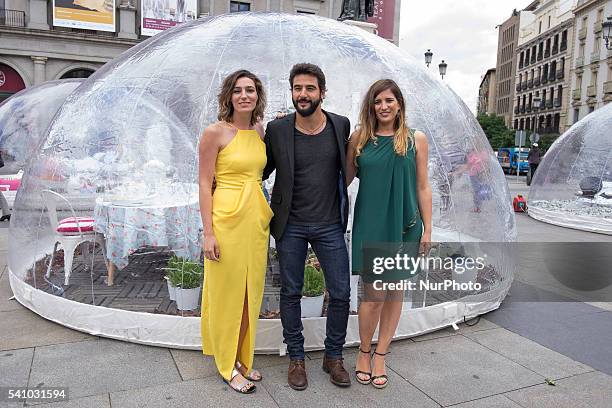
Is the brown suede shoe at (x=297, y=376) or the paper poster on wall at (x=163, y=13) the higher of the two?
the paper poster on wall at (x=163, y=13)

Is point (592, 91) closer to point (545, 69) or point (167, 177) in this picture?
point (545, 69)

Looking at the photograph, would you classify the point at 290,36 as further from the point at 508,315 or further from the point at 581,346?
the point at 581,346

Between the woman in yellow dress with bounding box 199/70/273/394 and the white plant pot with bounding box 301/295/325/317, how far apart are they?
0.58m

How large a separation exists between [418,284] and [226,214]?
1757 mm

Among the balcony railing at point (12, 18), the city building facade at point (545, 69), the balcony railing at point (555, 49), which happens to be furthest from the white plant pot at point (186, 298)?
the balcony railing at point (555, 49)

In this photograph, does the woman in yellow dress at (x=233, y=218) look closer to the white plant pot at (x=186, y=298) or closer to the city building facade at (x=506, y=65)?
the white plant pot at (x=186, y=298)

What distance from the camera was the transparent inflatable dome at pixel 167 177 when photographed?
12.1ft

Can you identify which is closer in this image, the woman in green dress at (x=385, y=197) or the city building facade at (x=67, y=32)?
the woman in green dress at (x=385, y=197)

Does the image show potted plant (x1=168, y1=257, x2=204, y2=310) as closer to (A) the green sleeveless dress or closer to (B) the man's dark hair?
(A) the green sleeveless dress

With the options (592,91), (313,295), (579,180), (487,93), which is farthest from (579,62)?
(313,295)

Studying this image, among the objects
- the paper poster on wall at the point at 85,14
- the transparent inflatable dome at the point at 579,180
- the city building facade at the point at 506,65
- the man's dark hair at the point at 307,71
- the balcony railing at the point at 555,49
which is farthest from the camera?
the city building facade at the point at 506,65

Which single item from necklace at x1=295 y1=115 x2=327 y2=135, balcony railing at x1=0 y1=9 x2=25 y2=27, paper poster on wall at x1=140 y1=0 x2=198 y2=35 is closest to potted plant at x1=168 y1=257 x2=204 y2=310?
necklace at x1=295 y1=115 x2=327 y2=135

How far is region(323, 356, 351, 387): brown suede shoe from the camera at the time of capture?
283 centimetres

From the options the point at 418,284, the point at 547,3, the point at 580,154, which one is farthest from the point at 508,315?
the point at 547,3
